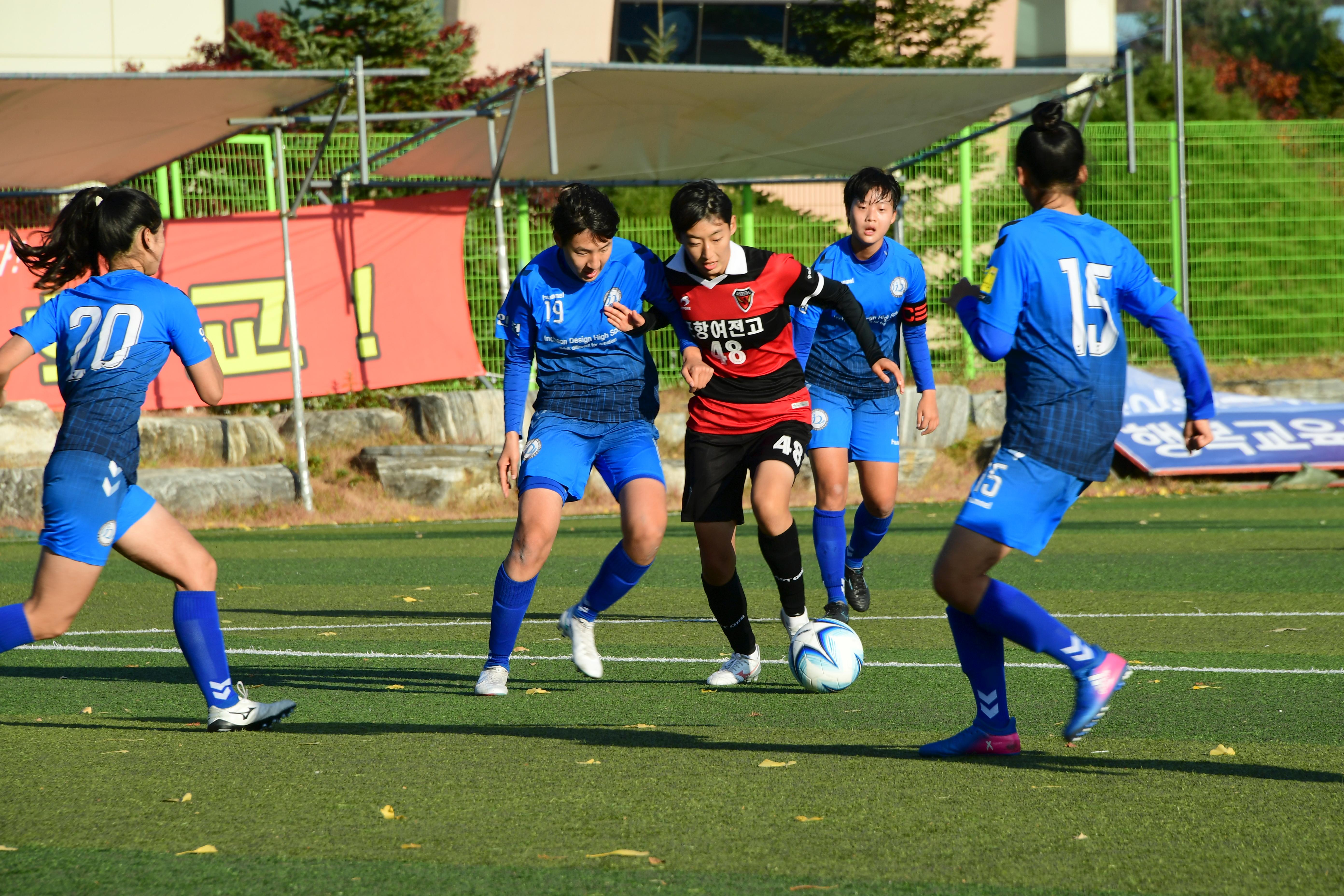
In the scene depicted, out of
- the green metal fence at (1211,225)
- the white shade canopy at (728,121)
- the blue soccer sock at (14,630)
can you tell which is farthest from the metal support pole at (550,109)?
the blue soccer sock at (14,630)

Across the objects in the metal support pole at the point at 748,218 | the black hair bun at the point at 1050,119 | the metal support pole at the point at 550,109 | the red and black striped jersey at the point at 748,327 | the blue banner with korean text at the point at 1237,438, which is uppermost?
the metal support pole at the point at 550,109

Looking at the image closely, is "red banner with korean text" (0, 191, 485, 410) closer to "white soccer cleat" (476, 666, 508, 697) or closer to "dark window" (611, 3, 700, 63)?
"white soccer cleat" (476, 666, 508, 697)

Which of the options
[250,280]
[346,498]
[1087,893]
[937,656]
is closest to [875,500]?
[937,656]

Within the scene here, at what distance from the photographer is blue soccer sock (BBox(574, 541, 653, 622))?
19.2ft

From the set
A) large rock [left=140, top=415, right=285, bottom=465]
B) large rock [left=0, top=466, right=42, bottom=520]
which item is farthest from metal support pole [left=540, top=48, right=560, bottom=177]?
large rock [left=0, top=466, right=42, bottom=520]

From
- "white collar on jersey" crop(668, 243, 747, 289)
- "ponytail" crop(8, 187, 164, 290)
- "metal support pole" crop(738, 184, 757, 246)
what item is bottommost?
"white collar on jersey" crop(668, 243, 747, 289)

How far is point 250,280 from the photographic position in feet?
49.4

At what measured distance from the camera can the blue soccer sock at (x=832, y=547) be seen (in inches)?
282

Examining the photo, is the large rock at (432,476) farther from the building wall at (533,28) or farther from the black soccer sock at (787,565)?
the building wall at (533,28)

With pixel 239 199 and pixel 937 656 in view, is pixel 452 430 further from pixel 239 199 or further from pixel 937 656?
pixel 937 656

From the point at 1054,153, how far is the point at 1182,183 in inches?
552

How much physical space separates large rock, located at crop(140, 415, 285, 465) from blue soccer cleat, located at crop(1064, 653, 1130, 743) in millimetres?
12131

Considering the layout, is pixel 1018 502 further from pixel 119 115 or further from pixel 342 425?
pixel 342 425

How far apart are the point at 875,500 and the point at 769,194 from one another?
11835 mm
